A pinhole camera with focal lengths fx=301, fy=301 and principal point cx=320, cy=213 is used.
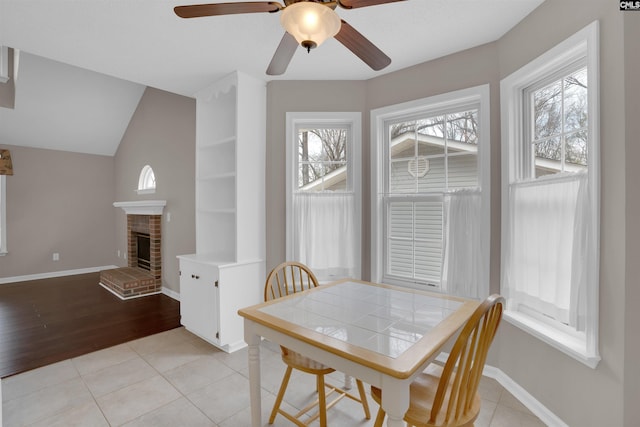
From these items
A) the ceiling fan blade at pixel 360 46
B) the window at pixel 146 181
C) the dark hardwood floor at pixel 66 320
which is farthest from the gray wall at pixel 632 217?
the window at pixel 146 181

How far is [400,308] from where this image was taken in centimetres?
164

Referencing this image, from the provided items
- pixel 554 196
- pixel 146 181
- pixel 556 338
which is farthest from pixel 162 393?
pixel 146 181

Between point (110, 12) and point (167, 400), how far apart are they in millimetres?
2590

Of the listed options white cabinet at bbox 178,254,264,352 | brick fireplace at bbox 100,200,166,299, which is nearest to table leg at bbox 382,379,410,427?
white cabinet at bbox 178,254,264,352

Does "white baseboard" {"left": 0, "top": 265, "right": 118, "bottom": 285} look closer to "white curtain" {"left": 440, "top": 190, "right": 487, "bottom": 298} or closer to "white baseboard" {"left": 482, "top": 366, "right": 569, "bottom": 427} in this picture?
"white curtain" {"left": 440, "top": 190, "right": 487, "bottom": 298}

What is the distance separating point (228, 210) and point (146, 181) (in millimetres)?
3116

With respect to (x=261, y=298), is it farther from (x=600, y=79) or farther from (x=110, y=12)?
(x=600, y=79)

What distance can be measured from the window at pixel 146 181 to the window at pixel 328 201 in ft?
10.3

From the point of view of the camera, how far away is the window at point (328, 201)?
2920 millimetres

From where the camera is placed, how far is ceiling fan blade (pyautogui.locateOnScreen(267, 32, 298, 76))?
4.97 ft

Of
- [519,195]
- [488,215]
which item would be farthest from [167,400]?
[519,195]

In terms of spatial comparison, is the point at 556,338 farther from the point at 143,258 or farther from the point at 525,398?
the point at 143,258

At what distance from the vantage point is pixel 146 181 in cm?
518

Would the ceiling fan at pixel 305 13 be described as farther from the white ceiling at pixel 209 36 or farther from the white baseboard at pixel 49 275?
the white baseboard at pixel 49 275
